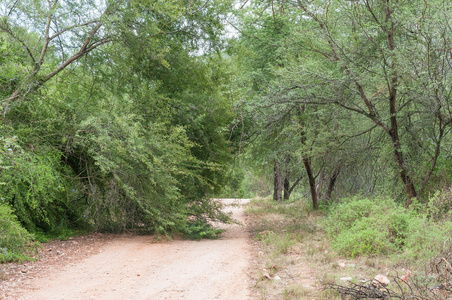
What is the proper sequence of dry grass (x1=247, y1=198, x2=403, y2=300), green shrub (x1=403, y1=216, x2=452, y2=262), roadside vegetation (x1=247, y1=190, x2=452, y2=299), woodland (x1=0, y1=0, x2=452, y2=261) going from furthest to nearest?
1. woodland (x1=0, y1=0, x2=452, y2=261)
2. green shrub (x1=403, y1=216, x2=452, y2=262)
3. dry grass (x1=247, y1=198, x2=403, y2=300)
4. roadside vegetation (x1=247, y1=190, x2=452, y2=299)

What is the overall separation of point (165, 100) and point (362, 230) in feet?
20.1

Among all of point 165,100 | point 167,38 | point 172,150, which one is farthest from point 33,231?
point 167,38

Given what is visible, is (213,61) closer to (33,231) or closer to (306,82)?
(306,82)

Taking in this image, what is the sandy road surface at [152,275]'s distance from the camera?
536 cm

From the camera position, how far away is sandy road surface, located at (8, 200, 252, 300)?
5.36 meters

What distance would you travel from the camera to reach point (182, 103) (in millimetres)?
10789

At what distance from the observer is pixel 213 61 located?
39.1 feet

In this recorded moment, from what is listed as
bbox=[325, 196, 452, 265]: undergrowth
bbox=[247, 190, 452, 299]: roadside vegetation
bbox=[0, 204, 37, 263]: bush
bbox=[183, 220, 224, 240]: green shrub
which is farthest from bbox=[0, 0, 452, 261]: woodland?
bbox=[247, 190, 452, 299]: roadside vegetation

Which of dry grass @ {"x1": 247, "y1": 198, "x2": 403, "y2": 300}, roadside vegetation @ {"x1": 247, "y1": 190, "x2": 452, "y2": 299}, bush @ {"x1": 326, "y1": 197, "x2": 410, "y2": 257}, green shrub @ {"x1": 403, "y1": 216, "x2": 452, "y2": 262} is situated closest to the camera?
Answer: roadside vegetation @ {"x1": 247, "y1": 190, "x2": 452, "y2": 299}

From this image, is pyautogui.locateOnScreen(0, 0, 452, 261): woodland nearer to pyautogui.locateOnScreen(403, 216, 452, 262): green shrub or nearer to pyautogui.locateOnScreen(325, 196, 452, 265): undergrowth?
pyautogui.locateOnScreen(325, 196, 452, 265): undergrowth

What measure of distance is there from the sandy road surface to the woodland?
3.48ft

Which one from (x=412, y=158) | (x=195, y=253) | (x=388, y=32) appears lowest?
(x=195, y=253)

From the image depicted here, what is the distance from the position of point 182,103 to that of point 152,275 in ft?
18.0

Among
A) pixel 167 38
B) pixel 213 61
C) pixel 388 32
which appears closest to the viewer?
pixel 388 32
